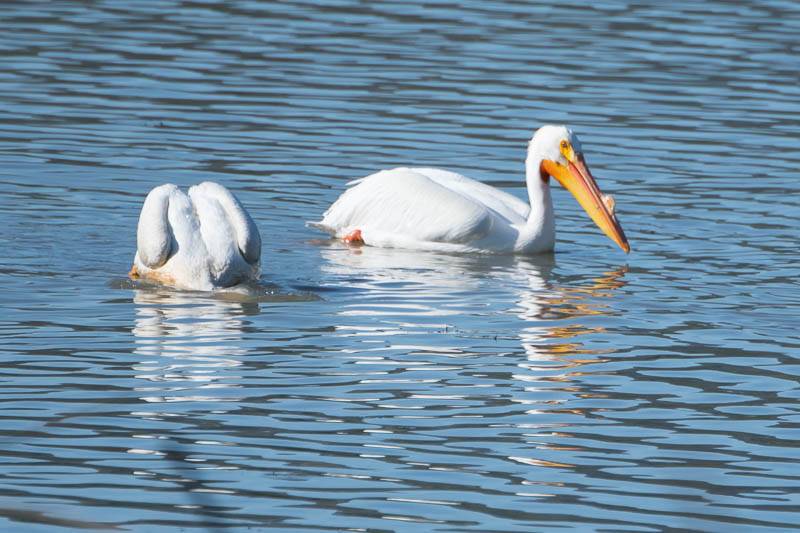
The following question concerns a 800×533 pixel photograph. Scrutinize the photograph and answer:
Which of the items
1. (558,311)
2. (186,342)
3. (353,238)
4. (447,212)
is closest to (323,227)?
(353,238)

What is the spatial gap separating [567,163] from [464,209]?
927mm

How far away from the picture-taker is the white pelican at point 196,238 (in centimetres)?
836

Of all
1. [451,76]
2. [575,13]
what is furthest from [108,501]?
[575,13]

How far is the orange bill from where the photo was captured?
10516 mm

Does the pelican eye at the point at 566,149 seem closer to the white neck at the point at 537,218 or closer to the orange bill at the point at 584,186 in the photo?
the orange bill at the point at 584,186

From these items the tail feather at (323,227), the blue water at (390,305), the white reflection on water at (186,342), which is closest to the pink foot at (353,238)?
the tail feather at (323,227)

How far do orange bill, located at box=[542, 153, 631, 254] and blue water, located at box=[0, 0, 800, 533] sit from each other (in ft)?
0.92

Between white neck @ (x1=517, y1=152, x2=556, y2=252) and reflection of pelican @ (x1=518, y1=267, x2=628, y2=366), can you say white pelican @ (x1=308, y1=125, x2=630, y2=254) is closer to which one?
white neck @ (x1=517, y1=152, x2=556, y2=252)

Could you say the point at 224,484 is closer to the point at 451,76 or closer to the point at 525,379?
the point at 525,379

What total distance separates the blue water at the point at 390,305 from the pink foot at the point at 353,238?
249mm

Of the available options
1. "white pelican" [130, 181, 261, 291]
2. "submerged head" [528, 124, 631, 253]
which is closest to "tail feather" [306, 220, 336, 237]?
"submerged head" [528, 124, 631, 253]

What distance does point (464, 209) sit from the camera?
1041cm

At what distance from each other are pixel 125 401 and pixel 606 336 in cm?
270

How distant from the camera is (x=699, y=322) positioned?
8.23m
